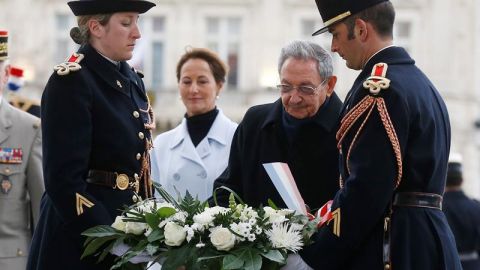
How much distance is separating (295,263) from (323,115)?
1183 millimetres

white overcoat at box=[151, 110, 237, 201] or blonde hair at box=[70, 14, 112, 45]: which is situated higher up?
blonde hair at box=[70, 14, 112, 45]

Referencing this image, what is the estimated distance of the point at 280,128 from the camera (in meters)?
6.59

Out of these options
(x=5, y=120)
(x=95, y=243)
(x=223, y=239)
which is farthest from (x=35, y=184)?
(x=223, y=239)

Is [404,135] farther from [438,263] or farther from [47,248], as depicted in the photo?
[47,248]

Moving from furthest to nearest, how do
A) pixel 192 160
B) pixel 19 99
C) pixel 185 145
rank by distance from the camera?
pixel 19 99 < pixel 185 145 < pixel 192 160

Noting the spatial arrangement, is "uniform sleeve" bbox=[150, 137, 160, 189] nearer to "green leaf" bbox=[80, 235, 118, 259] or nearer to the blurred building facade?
"green leaf" bbox=[80, 235, 118, 259]

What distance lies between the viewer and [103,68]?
6145 mm

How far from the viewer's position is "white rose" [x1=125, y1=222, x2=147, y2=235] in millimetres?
5723

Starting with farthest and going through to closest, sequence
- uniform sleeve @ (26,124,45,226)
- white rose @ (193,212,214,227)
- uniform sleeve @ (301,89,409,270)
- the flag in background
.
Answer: the flag in background
uniform sleeve @ (26,124,45,226)
white rose @ (193,212,214,227)
uniform sleeve @ (301,89,409,270)

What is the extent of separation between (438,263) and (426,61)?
27602mm

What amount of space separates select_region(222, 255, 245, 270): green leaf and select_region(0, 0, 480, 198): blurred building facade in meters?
26.7

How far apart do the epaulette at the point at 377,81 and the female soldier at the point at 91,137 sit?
4.19ft

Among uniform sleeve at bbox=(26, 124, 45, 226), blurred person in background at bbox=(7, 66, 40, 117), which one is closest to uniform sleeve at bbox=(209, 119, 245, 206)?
uniform sleeve at bbox=(26, 124, 45, 226)

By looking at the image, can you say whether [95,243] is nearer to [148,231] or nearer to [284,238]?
[148,231]
